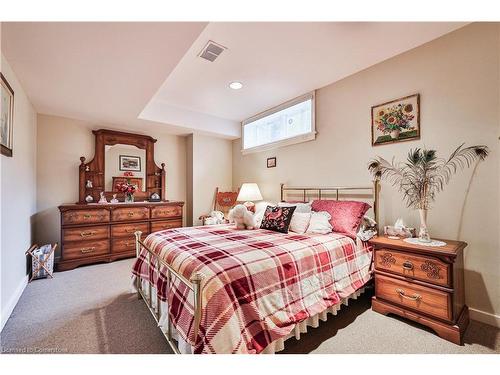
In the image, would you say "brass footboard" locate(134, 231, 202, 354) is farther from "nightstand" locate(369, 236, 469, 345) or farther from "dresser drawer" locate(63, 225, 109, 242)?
"nightstand" locate(369, 236, 469, 345)

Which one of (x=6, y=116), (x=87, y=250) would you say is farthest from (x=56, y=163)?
(x=6, y=116)

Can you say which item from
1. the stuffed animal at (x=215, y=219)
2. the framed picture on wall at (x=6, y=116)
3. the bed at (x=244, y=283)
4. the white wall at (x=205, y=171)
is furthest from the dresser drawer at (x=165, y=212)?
the framed picture on wall at (x=6, y=116)

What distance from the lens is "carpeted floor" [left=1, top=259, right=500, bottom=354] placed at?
5.24 ft

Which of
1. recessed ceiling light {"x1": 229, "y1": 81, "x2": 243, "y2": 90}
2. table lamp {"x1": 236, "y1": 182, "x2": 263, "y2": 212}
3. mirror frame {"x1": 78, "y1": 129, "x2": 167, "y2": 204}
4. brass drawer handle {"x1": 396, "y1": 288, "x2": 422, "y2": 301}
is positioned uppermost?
recessed ceiling light {"x1": 229, "y1": 81, "x2": 243, "y2": 90}

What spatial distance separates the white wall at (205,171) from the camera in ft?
15.0

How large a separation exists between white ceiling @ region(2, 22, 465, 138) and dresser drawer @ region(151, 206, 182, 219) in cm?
154

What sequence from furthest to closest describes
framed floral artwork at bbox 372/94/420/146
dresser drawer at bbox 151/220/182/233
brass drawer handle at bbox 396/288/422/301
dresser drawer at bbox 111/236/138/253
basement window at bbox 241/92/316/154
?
1. dresser drawer at bbox 151/220/182/233
2. dresser drawer at bbox 111/236/138/253
3. basement window at bbox 241/92/316/154
4. framed floral artwork at bbox 372/94/420/146
5. brass drawer handle at bbox 396/288/422/301

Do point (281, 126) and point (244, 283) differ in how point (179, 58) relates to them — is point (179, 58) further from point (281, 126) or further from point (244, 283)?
point (281, 126)

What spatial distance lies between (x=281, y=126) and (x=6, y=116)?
3362 mm

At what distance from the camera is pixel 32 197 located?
315 cm

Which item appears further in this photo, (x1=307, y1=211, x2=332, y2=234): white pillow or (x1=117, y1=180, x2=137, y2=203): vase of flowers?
(x1=117, y1=180, x2=137, y2=203): vase of flowers

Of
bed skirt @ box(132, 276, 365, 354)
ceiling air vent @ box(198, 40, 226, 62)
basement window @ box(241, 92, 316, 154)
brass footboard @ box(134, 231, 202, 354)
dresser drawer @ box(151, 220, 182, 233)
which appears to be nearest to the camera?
brass footboard @ box(134, 231, 202, 354)

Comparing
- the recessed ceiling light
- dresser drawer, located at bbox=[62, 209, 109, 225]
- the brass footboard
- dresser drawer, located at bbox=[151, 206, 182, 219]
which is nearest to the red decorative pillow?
the brass footboard
